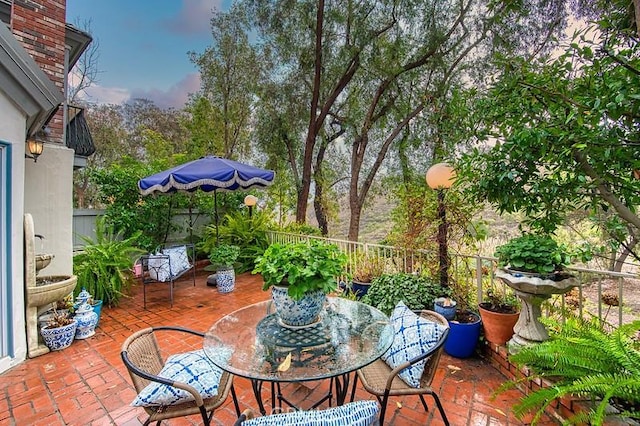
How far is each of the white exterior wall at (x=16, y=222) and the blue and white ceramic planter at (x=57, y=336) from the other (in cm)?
17

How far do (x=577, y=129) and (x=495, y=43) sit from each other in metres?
6.70

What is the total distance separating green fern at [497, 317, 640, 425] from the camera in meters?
1.43

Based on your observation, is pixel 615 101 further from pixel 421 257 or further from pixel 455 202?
pixel 421 257

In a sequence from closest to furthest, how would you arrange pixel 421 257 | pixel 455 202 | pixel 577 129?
pixel 577 129 < pixel 455 202 < pixel 421 257

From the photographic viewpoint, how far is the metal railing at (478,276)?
2432 mm

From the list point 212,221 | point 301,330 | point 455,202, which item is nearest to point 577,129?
point 455,202

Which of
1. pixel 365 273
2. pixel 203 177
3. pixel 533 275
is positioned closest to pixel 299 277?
pixel 533 275

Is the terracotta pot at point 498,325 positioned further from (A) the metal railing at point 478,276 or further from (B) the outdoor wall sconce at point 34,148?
(B) the outdoor wall sconce at point 34,148

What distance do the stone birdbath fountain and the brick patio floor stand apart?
431 mm

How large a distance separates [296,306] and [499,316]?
1923mm

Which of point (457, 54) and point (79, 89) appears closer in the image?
point (457, 54)

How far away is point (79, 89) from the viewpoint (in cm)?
1041

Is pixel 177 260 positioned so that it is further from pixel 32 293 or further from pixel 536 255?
pixel 536 255

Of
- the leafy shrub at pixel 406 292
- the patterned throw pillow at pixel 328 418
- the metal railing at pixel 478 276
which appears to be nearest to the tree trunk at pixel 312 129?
the metal railing at pixel 478 276
